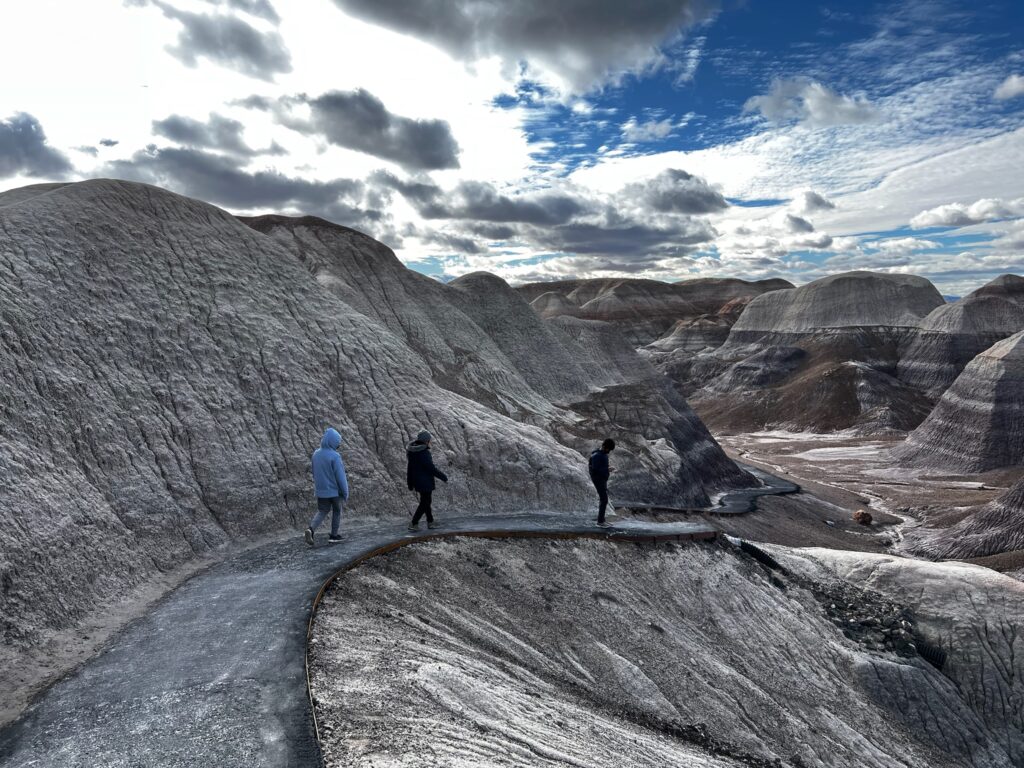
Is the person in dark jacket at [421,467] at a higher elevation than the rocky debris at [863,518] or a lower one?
higher

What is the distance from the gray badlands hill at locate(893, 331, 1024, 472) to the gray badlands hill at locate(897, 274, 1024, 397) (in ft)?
76.1

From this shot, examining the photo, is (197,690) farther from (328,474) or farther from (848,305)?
(848,305)

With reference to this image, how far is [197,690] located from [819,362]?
9151 centimetres

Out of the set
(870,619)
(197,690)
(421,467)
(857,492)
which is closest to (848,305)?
(857,492)

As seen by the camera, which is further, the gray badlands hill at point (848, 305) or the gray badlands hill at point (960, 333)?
the gray badlands hill at point (848, 305)

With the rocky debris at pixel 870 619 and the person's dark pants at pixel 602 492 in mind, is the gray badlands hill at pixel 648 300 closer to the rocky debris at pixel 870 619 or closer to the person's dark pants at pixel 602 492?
the rocky debris at pixel 870 619

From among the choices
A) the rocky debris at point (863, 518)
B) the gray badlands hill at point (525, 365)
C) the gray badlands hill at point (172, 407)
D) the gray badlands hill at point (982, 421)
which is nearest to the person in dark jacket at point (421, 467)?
the gray badlands hill at point (172, 407)

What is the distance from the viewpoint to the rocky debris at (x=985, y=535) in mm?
31125

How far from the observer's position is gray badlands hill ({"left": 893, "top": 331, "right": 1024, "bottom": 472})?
51469 mm

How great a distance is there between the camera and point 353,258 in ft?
121

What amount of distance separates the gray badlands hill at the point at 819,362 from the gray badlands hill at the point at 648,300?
2437 centimetres

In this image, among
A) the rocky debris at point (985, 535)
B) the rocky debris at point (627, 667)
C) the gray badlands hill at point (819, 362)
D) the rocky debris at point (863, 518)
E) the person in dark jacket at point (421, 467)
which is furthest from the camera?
the gray badlands hill at point (819, 362)

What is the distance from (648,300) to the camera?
14925cm

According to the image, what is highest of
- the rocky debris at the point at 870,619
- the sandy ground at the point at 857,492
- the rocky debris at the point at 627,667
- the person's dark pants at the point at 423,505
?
the person's dark pants at the point at 423,505
